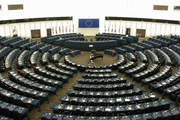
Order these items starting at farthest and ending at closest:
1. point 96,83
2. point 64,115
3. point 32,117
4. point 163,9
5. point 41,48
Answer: point 163,9 → point 41,48 → point 96,83 → point 32,117 → point 64,115

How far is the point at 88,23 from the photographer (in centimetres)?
3409

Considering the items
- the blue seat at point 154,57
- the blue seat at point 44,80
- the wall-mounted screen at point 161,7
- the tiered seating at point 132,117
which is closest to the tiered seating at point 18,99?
the tiered seating at point 132,117

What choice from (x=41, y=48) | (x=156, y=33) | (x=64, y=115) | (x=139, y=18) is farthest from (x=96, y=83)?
(x=156, y=33)

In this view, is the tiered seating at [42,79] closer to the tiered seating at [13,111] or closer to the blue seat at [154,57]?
the tiered seating at [13,111]

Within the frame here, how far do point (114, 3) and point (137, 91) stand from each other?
75.3ft

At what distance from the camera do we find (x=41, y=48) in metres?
26.4

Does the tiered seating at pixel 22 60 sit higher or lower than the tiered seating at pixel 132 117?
higher

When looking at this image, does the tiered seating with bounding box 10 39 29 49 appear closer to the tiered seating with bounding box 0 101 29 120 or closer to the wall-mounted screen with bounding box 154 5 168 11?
the tiered seating with bounding box 0 101 29 120

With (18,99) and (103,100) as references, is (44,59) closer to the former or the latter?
(18,99)

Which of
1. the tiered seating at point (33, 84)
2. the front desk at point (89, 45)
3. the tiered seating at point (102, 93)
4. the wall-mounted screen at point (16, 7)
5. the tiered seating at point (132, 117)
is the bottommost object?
the tiered seating at point (132, 117)

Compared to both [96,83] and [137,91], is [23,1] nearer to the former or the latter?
[96,83]

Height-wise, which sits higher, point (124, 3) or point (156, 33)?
point (124, 3)

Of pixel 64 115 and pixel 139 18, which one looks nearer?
pixel 64 115

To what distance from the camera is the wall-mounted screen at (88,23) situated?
33938 mm
